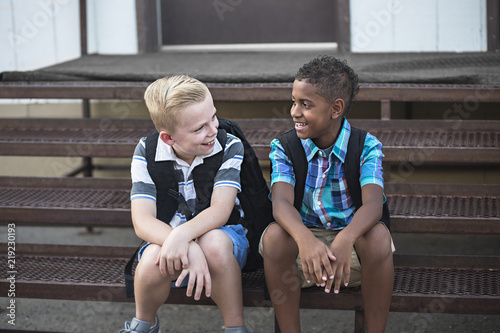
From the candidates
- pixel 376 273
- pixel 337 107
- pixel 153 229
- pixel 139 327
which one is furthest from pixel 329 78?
pixel 139 327

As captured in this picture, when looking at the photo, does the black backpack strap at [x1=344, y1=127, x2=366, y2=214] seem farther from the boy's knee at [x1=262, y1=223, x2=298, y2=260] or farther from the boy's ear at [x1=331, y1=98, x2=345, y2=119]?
the boy's knee at [x1=262, y1=223, x2=298, y2=260]

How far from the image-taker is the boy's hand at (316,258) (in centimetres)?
228

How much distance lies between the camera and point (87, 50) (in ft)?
15.7

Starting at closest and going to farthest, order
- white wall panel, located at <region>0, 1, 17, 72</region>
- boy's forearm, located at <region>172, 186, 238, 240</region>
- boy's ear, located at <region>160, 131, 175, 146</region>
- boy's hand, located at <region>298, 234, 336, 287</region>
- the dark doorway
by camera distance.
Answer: boy's hand, located at <region>298, 234, 336, 287</region>, boy's forearm, located at <region>172, 186, 238, 240</region>, boy's ear, located at <region>160, 131, 175, 146</region>, white wall panel, located at <region>0, 1, 17, 72</region>, the dark doorway

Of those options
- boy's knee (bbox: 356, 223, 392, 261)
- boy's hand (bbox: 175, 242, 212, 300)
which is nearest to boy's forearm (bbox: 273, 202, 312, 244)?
boy's knee (bbox: 356, 223, 392, 261)

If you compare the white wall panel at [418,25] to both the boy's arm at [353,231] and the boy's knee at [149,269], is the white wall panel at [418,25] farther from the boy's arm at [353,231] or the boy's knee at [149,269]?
the boy's knee at [149,269]

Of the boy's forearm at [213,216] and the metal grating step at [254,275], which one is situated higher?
the boy's forearm at [213,216]

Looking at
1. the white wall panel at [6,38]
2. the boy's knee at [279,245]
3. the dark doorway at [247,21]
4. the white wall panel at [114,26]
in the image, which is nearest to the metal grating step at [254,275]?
the boy's knee at [279,245]

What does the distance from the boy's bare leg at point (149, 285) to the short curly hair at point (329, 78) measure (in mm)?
897

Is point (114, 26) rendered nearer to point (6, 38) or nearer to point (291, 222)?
point (6, 38)

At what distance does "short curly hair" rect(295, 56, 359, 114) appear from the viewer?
2.45 meters

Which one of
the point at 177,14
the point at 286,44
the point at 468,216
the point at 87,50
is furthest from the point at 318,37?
the point at 468,216

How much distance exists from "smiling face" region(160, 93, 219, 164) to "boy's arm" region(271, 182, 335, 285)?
0.38 m

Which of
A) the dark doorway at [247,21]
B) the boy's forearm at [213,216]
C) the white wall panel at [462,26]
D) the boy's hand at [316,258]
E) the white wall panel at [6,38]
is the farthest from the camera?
the dark doorway at [247,21]
